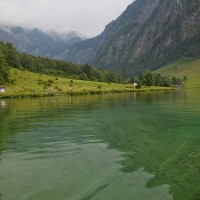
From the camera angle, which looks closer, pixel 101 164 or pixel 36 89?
pixel 101 164

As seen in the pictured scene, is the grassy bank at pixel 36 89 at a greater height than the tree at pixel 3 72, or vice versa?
the tree at pixel 3 72

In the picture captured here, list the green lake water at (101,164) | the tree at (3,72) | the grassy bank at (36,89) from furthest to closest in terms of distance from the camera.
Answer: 1. the tree at (3,72)
2. the grassy bank at (36,89)
3. the green lake water at (101,164)

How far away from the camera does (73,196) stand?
742 inches

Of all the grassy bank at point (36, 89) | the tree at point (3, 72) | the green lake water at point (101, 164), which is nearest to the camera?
the green lake water at point (101, 164)

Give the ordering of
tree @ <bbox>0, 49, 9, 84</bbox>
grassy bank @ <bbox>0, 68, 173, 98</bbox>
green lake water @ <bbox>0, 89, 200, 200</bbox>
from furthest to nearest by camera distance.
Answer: tree @ <bbox>0, 49, 9, 84</bbox> < grassy bank @ <bbox>0, 68, 173, 98</bbox> < green lake water @ <bbox>0, 89, 200, 200</bbox>

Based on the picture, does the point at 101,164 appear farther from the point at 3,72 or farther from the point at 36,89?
the point at 3,72

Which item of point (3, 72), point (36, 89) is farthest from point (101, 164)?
point (3, 72)

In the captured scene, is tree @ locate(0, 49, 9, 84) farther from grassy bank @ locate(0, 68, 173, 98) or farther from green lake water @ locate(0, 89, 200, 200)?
green lake water @ locate(0, 89, 200, 200)

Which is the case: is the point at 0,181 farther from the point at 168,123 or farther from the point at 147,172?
the point at 168,123

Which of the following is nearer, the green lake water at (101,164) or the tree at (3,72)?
the green lake water at (101,164)

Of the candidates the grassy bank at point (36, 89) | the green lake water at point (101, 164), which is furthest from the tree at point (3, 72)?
the green lake water at point (101, 164)

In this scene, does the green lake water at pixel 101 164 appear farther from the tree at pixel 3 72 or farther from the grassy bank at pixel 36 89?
the tree at pixel 3 72

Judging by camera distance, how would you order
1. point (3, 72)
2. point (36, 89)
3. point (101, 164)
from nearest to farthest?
point (101, 164), point (36, 89), point (3, 72)

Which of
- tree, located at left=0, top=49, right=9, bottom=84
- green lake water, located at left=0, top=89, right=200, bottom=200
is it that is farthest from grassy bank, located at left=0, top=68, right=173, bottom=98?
green lake water, located at left=0, top=89, right=200, bottom=200
